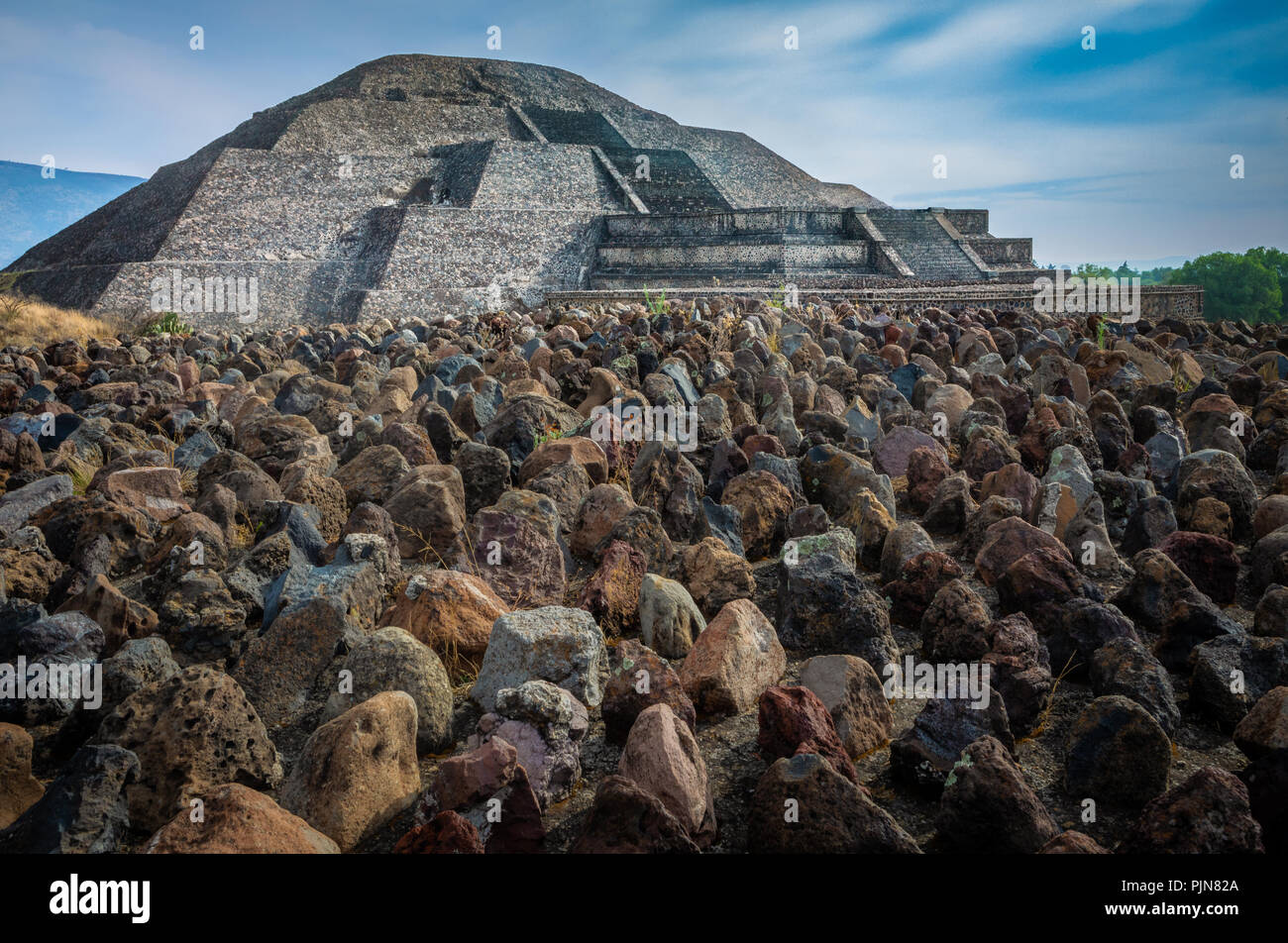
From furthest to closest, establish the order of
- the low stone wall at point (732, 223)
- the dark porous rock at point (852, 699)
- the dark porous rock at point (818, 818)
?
the low stone wall at point (732, 223), the dark porous rock at point (852, 699), the dark porous rock at point (818, 818)

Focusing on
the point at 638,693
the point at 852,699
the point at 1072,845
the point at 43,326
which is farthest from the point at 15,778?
the point at 43,326

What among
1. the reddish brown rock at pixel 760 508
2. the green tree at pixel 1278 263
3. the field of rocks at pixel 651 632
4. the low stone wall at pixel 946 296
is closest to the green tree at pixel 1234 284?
the green tree at pixel 1278 263

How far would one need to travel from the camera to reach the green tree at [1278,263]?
A: 1970 cm

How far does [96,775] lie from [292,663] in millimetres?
617

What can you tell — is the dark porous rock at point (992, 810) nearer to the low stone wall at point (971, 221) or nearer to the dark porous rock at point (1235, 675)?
the dark porous rock at point (1235, 675)

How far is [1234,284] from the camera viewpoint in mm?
20859

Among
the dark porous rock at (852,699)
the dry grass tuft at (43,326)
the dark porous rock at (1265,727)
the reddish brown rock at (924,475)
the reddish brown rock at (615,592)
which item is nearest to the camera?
the dark porous rock at (1265,727)

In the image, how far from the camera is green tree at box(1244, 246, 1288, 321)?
64.6 ft

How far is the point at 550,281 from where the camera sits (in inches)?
683

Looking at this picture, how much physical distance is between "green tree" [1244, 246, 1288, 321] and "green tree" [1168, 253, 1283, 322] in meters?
0.14

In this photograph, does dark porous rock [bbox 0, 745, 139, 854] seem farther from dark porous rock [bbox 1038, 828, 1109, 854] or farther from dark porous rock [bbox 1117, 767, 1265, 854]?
dark porous rock [bbox 1117, 767, 1265, 854]

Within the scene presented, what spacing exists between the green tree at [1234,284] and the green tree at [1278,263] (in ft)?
0.45

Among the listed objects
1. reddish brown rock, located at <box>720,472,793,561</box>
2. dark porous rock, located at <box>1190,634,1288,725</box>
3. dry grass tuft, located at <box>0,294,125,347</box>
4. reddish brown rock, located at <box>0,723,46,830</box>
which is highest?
dry grass tuft, located at <box>0,294,125,347</box>

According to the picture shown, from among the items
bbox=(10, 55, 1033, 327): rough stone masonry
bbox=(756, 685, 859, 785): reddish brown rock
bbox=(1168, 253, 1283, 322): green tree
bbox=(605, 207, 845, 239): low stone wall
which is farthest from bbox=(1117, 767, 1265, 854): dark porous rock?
bbox=(1168, 253, 1283, 322): green tree
